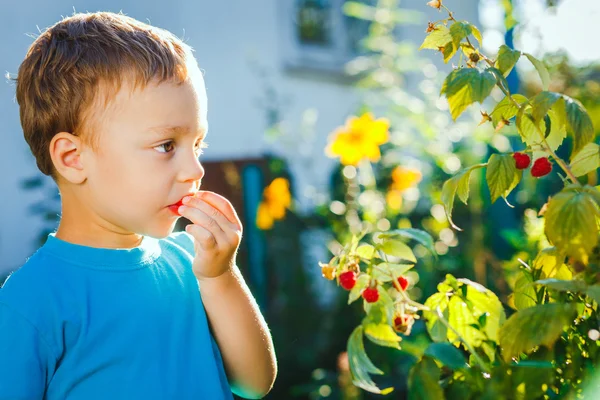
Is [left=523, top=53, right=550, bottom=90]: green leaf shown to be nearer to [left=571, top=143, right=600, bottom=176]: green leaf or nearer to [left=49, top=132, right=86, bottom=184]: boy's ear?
[left=571, top=143, right=600, bottom=176]: green leaf

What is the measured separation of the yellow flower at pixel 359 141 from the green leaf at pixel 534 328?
2.43 m

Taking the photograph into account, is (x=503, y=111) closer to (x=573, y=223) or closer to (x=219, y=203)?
(x=573, y=223)

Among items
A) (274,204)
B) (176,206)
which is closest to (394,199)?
(274,204)

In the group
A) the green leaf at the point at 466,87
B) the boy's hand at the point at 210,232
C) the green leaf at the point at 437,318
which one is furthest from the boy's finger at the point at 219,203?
the green leaf at the point at 466,87

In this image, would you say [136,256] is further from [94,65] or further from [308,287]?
[308,287]

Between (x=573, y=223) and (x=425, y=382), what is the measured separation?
0.25 meters

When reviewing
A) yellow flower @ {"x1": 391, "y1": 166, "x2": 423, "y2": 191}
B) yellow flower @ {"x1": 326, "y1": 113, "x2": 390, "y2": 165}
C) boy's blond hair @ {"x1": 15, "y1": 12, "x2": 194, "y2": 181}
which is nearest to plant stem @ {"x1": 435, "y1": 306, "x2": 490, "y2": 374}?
boy's blond hair @ {"x1": 15, "y1": 12, "x2": 194, "y2": 181}

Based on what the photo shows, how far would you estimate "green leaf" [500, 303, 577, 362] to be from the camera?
90 centimetres

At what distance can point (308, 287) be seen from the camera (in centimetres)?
381

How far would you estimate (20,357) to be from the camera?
115cm

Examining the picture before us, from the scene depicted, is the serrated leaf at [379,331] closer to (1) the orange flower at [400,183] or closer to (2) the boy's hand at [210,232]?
(2) the boy's hand at [210,232]

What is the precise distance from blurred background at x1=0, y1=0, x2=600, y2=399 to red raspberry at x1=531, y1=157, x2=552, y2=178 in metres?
1.17

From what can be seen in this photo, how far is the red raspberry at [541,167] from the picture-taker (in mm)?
1123

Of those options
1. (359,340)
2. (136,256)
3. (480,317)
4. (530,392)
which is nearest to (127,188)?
(136,256)
